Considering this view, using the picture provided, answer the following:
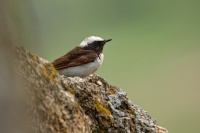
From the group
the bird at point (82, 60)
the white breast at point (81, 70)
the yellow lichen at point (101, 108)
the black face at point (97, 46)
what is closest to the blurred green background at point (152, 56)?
the black face at point (97, 46)

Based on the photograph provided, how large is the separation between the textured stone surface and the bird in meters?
3.24

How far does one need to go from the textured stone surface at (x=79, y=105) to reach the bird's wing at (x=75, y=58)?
3404 mm

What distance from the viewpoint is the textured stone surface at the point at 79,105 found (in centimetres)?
595

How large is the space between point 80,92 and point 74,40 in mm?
123862

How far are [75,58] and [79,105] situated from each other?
5831 mm

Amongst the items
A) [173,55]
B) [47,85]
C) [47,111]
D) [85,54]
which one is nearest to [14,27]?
[47,111]

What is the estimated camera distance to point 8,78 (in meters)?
2.94

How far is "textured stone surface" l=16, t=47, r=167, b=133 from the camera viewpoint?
5949 mm

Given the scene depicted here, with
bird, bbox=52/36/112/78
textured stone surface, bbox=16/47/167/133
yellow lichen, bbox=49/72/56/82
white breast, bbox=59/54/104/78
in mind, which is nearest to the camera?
textured stone surface, bbox=16/47/167/133

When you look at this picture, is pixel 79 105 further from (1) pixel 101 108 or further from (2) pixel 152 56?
(2) pixel 152 56

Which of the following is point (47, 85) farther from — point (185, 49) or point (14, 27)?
point (185, 49)

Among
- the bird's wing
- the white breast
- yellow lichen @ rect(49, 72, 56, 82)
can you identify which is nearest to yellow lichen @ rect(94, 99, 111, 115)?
yellow lichen @ rect(49, 72, 56, 82)

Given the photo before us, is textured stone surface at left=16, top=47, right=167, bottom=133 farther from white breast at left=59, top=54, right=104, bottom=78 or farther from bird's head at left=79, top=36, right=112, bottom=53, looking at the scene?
bird's head at left=79, top=36, right=112, bottom=53

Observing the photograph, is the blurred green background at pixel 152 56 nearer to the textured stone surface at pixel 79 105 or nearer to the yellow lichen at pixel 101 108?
the textured stone surface at pixel 79 105
